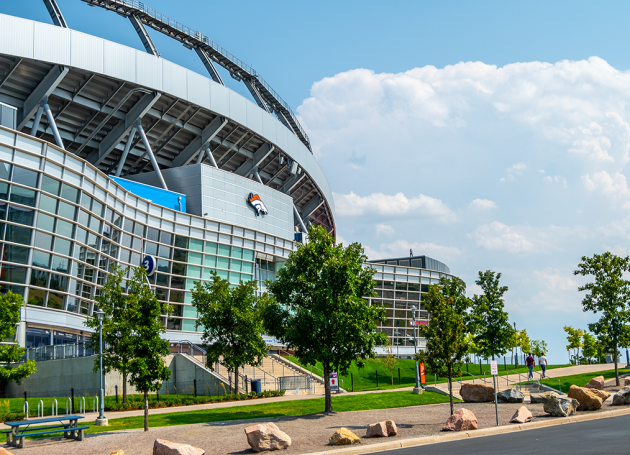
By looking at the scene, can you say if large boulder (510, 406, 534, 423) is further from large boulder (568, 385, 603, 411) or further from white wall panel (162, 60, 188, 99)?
white wall panel (162, 60, 188, 99)

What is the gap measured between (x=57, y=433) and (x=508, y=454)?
15.8m

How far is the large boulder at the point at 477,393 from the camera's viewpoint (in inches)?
1242

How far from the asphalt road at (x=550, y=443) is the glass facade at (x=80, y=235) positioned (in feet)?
67.8

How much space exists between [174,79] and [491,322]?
33.5m

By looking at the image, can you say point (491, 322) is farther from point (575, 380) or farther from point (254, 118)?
point (254, 118)

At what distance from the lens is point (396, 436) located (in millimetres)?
19281

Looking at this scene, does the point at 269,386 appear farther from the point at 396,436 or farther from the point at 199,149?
the point at 199,149

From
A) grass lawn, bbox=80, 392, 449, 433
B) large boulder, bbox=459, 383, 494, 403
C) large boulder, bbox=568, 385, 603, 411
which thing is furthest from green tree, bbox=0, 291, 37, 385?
large boulder, bbox=568, 385, 603, 411

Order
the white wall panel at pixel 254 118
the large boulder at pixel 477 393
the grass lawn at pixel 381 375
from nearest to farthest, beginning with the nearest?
the large boulder at pixel 477 393 → the grass lawn at pixel 381 375 → the white wall panel at pixel 254 118

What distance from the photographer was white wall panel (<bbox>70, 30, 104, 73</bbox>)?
4550 cm

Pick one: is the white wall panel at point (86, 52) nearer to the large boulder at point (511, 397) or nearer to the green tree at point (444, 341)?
the green tree at point (444, 341)

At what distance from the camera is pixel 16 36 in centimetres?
4244

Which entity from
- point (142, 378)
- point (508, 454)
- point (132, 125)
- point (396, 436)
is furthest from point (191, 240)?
point (508, 454)

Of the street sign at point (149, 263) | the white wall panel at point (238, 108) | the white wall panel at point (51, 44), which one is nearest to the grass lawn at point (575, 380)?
the street sign at point (149, 263)
